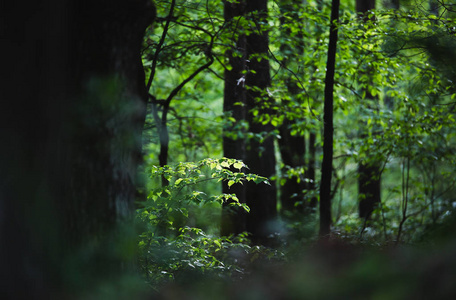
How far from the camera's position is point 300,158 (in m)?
12.8

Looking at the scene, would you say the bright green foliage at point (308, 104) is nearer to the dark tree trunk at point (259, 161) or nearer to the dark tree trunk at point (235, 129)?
the dark tree trunk at point (235, 129)

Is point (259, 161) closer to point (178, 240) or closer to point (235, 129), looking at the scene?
point (235, 129)

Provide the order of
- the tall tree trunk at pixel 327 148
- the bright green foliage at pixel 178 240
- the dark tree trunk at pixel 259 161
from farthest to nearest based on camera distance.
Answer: the dark tree trunk at pixel 259 161
the tall tree trunk at pixel 327 148
the bright green foliage at pixel 178 240

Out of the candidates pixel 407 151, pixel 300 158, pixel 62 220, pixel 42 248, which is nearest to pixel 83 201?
pixel 62 220

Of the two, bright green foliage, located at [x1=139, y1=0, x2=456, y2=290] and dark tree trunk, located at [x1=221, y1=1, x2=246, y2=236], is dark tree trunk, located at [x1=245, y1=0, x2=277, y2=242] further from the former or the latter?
bright green foliage, located at [x1=139, y1=0, x2=456, y2=290]

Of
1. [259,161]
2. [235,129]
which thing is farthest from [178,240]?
[259,161]

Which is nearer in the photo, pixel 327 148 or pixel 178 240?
pixel 178 240

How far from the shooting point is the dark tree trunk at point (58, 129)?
9.05 ft

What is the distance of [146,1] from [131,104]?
29.8 inches

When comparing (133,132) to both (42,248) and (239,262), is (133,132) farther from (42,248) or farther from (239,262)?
(239,262)

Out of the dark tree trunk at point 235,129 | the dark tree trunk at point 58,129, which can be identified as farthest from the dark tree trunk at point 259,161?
the dark tree trunk at point 58,129

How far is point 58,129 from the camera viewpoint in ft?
9.22

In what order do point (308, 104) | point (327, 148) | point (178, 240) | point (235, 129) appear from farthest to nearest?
point (235, 129), point (308, 104), point (327, 148), point (178, 240)

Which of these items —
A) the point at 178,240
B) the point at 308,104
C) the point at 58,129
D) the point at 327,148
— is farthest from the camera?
the point at 308,104
